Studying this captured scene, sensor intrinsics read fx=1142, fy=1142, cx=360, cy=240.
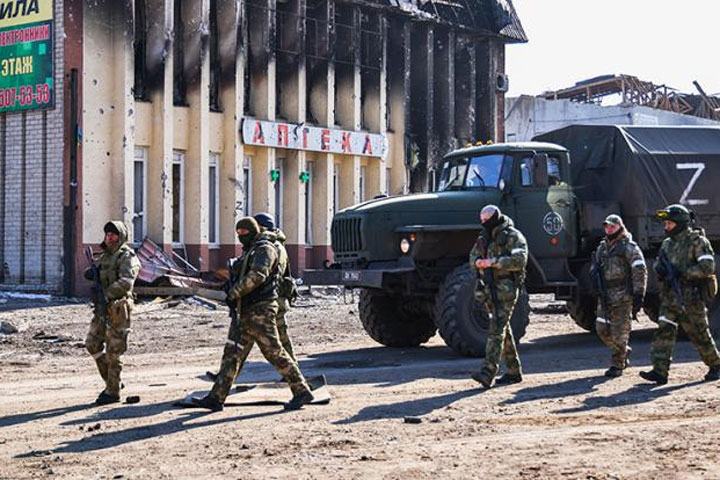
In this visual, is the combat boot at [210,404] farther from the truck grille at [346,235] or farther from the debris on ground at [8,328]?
the debris on ground at [8,328]

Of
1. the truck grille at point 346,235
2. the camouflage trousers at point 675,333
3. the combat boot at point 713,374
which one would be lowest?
the combat boot at point 713,374

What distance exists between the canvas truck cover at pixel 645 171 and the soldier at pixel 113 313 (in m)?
7.95

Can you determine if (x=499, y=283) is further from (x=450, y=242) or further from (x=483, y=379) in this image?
(x=450, y=242)

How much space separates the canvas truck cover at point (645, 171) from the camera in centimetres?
1661

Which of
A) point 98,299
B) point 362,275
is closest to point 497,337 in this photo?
point 362,275

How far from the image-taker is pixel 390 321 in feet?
52.5

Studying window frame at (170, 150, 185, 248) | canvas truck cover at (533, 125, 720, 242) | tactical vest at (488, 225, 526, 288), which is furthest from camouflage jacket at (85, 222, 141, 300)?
window frame at (170, 150, 185, 248)

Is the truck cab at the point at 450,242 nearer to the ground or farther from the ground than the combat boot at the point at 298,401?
farther from the ground

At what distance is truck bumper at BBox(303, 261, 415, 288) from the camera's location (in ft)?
47.1

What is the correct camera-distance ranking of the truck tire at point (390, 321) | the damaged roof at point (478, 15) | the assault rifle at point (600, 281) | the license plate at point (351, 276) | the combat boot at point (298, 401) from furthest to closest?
the damaged roof at point (478, 15)
the truck tire at point (390, 321)
the license plate at point (351, 276)
the assault rifle at point (600, 281)
the combat boot at point (298, 401)

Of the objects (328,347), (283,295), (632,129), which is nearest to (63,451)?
(283,295)

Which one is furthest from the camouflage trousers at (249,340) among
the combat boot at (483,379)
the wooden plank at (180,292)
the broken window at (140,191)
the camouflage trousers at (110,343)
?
the broken window at (140,191)

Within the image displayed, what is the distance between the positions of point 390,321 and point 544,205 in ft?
8.77

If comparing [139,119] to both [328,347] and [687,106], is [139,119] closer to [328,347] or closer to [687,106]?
[328,347]
